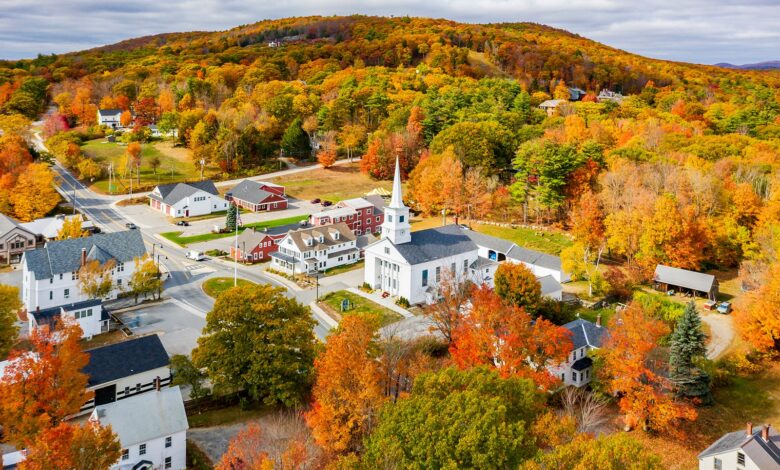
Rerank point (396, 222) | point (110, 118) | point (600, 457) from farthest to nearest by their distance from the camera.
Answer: point (110, 118), point (396, 222), point (600, 457)

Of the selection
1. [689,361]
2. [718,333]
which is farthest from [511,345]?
[718,333]

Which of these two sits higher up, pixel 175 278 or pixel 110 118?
pixel 110 118

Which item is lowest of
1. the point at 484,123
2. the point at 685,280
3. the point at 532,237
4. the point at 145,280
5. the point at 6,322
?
the point at 145,280

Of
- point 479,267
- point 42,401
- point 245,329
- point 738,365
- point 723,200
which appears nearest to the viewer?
point 42,401

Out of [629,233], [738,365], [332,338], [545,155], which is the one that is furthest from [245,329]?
[545,155]

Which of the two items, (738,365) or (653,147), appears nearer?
(738,365)

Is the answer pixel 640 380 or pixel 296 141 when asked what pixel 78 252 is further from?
pixel 296 141

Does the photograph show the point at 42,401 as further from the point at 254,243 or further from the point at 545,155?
the point at 545,155
